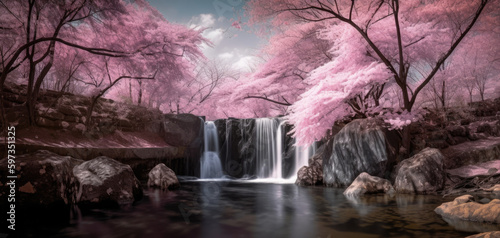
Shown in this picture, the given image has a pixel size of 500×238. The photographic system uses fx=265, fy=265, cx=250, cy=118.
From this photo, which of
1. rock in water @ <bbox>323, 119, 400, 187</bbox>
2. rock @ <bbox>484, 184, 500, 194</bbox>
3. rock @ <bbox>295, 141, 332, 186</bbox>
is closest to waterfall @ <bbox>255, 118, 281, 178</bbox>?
rock @ <bbox>295, 141, 332, 186</bbox>

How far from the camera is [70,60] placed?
11.2m

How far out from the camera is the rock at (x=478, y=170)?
716 centimetres

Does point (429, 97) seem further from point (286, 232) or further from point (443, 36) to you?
point (286, 232)

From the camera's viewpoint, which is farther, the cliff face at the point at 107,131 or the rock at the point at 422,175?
the cliff face at the point at 107,131

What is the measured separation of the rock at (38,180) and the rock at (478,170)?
31.4 ft

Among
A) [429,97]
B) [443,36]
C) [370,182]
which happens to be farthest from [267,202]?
[429,97]

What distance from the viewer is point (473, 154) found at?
8211 mm

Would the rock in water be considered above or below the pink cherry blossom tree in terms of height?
below

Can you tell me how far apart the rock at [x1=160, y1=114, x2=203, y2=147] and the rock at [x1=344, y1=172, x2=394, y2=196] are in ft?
30.2

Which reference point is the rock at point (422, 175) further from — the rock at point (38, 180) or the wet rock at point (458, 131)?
the rock at point (38, 180)

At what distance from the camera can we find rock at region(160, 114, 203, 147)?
45.8 feet

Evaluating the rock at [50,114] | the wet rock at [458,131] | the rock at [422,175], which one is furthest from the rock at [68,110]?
the wet rock at [458,131]

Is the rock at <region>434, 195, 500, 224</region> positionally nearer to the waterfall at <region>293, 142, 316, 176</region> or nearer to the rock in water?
the rock in water

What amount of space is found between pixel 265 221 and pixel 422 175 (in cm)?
505
